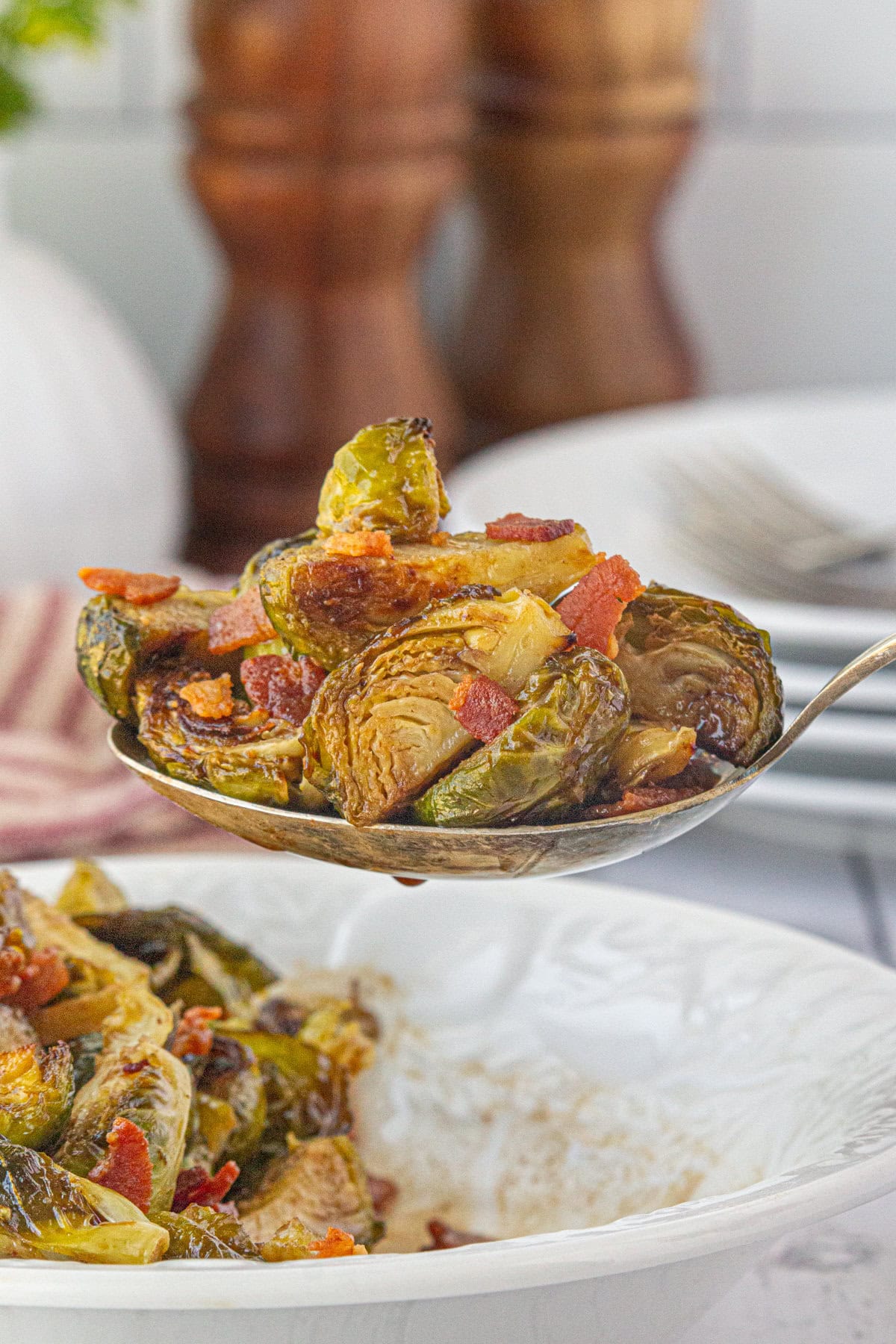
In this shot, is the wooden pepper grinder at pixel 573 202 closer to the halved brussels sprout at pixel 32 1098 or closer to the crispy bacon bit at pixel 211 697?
the crispy bacon bit at pixel 211 697

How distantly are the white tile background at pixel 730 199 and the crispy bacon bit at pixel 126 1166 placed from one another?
1722mm

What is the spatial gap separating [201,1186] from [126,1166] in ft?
0.31

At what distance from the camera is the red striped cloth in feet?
4.15

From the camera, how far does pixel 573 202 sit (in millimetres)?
2025

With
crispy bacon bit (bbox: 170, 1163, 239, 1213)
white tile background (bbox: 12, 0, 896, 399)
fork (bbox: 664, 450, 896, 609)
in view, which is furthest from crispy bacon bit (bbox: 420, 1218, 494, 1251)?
white tile background (bbox: 12, 0, 896, 399)

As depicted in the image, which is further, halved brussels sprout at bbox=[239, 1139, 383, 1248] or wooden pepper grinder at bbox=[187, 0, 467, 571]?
wooden pepper grinder at bbox=[187, 0, 467, 571]

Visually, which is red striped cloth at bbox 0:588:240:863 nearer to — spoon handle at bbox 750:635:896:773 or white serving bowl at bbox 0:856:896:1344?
white serving bowl at bbox 0:856:896:1344

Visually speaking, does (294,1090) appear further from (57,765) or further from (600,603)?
(57,765)

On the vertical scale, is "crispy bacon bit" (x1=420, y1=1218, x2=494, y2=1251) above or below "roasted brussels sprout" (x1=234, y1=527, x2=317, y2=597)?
below

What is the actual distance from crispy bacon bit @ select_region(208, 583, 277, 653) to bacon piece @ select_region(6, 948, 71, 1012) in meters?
0.15

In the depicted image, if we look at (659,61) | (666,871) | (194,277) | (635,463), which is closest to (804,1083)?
(666,871)

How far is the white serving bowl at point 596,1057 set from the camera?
643 mm

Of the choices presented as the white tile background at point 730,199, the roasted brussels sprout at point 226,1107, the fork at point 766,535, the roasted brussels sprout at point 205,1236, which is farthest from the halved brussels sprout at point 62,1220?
the white tile background at point 730,199

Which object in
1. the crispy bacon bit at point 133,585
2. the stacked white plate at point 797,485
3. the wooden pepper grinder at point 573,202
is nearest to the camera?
the crispy bacon bit at point 133,585
